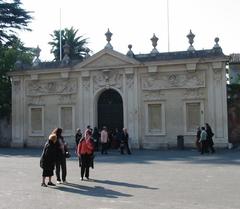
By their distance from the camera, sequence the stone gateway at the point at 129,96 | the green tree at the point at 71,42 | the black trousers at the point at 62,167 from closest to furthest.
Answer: the black trousers at the point at 62,167 → the stone gateway at the point at 129,96 → the green tree at the point at 71,42

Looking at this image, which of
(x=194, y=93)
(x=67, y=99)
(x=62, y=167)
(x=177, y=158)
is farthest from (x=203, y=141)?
(x=62, y=167)

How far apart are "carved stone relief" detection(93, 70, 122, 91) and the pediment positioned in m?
0.56

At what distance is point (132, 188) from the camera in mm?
12594

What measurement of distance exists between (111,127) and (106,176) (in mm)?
16343

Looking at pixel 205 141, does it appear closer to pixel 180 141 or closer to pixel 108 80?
pixel 180 141

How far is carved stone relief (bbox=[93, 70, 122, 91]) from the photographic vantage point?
3162 cm

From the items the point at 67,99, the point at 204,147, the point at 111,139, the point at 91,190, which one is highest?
the point at 67,99

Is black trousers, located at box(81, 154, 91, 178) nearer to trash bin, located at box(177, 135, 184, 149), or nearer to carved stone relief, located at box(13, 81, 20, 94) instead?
trash bin, located at box(177, 135, 184, 149)

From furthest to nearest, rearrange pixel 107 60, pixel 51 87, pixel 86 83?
pixel 51 87 → pixel 86 83 → pixel 107 60

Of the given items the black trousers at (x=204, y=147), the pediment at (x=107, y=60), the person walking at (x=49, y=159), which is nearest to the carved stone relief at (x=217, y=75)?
the pediment at (x=107, y=60)

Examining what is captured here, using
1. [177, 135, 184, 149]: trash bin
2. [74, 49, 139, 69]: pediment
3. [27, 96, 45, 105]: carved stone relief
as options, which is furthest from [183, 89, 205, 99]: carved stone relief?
[27, 96, 45, 105]: carved stone relief

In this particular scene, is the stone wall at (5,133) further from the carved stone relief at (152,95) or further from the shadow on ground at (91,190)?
the shadow on ground at (91,190)

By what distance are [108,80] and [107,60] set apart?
4.51 feet

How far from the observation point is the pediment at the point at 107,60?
31297 mm
